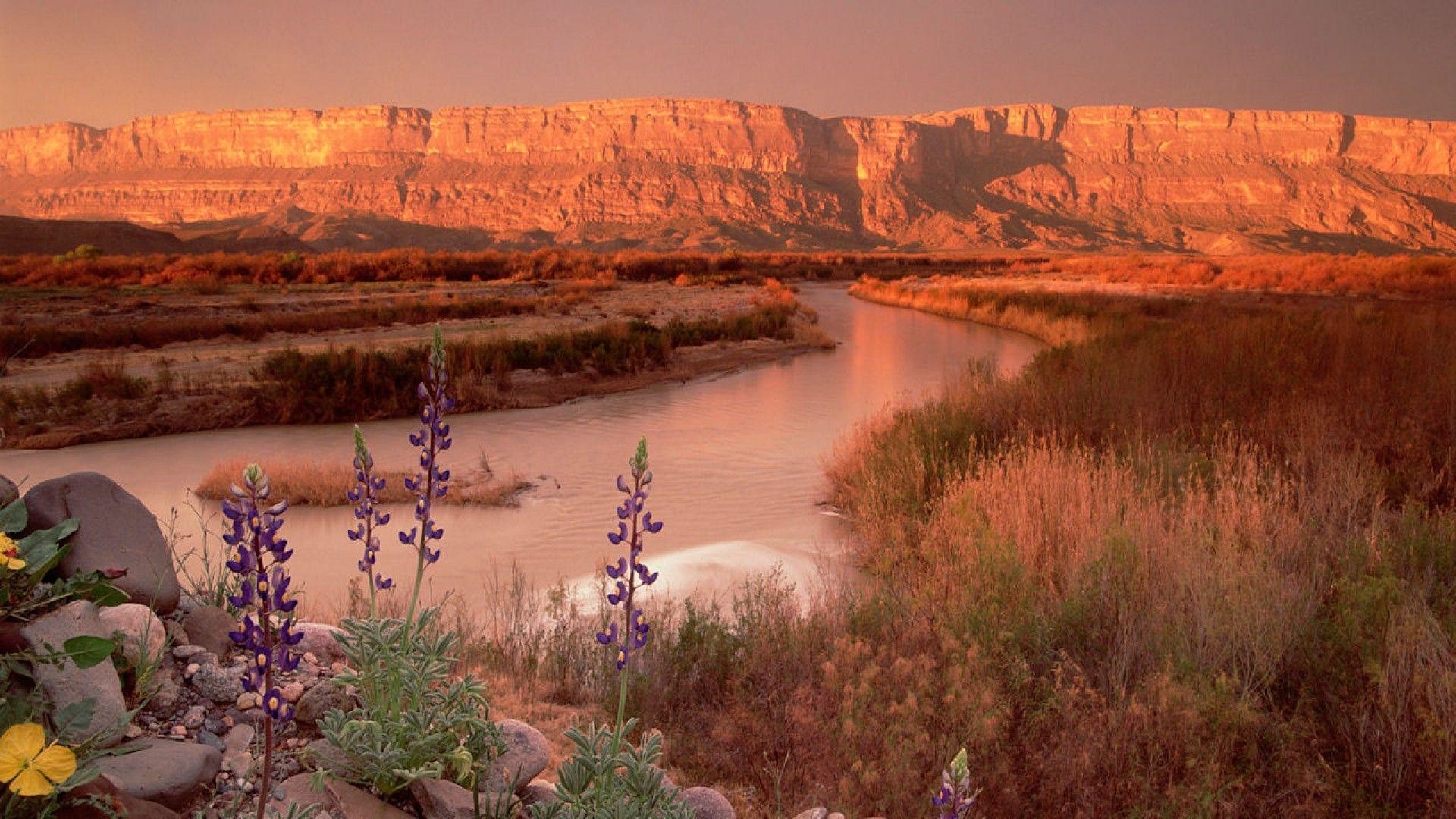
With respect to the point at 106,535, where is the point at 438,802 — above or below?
below

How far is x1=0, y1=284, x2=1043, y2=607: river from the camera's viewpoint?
8.48 m

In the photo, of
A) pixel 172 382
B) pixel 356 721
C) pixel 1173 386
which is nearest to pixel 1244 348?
pixel 1173 386

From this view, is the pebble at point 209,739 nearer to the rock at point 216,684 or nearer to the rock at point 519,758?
the rock at point 216,684

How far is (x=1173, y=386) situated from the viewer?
397 inches

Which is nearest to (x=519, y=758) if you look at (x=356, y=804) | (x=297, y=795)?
(x=356, y=804)

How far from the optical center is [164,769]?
2453mm

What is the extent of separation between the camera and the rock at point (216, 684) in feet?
9.78

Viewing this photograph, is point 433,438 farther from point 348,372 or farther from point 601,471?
point 348,372

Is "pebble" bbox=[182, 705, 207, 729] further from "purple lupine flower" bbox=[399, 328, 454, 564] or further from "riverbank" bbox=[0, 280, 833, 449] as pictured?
"riverbank" bbox=[0, 280, 833, 449]

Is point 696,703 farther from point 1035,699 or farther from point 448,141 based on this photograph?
point 448,141

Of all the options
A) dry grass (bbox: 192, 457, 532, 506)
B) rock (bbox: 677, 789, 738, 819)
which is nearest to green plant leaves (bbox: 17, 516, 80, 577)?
rock (bbox: 677, 789, 738, 819)

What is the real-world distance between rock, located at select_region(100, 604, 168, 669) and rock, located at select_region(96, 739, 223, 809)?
342 mm

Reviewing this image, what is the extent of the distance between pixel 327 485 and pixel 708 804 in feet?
26.9

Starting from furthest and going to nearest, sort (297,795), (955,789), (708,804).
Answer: (708,804)
(297,795)
(955,789)
